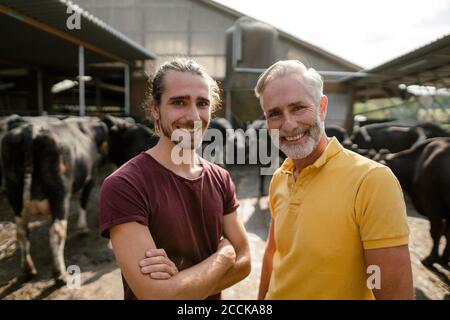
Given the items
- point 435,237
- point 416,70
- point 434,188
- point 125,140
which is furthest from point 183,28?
point 435,237

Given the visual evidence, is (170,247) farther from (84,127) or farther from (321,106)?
(84,127)

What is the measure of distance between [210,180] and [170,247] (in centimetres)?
42

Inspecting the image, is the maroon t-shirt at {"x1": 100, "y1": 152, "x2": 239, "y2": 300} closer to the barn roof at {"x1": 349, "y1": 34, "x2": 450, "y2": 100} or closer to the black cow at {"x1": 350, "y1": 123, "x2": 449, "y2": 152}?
the barn roof at {"x1": 349, "y1": 34, "x2": 450, "y2": 100}

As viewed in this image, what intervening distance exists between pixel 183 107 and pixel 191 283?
2.86ft

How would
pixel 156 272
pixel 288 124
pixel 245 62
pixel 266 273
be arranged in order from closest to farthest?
pixel 156 272 → pixel 288 124 → pixel 266 273 → pixel 245 62

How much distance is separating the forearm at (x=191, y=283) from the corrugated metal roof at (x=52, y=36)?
705 centimetres

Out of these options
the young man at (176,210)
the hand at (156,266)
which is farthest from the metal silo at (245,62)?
the hand at (156,266)

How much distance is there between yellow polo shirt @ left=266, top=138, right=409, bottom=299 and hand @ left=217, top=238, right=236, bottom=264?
293 mm

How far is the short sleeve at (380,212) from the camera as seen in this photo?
1365mm

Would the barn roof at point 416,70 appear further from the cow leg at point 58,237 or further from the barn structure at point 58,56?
the barn structure at point 58,56

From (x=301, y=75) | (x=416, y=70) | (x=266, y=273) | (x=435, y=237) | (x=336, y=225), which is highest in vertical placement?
(x=416, y=70)

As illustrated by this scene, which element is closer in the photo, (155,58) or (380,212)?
(380,212)

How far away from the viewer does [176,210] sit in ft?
5.02

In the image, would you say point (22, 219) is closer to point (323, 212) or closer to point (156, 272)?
point (156, 272)
